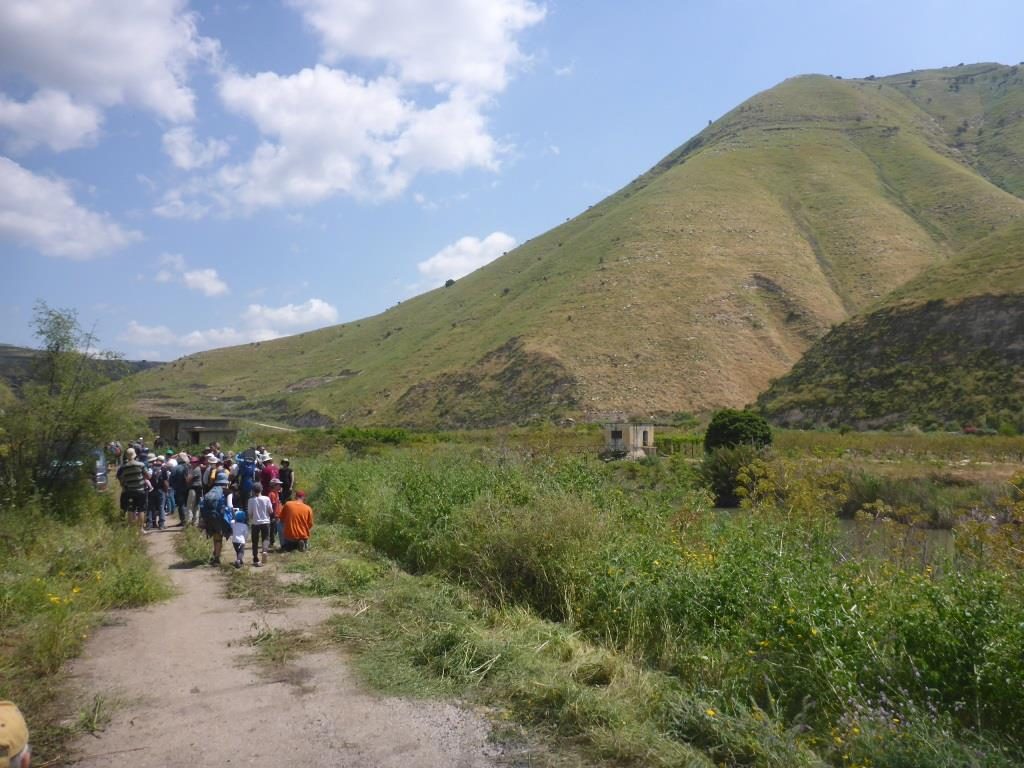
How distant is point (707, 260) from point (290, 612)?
221 feet

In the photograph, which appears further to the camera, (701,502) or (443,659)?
(701,502)

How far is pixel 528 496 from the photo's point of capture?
10.1 metres

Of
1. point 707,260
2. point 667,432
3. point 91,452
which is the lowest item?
point 667,432

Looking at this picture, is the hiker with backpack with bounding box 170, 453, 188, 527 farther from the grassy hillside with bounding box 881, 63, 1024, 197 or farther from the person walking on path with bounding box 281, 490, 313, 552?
the grassy hillside with bounding box 881, 63, 1024, 197

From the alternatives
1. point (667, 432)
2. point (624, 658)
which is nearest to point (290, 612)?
point (624, 658)

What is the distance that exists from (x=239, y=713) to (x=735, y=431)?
96.7ft

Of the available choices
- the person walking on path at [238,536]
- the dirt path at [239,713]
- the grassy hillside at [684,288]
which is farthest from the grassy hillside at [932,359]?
the dirt path at [239,713]

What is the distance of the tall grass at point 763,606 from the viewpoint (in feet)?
14.7

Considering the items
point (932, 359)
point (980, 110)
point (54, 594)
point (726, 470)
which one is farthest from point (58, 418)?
point (980, 110)

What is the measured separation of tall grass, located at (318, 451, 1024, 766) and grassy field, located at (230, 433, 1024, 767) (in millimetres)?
19

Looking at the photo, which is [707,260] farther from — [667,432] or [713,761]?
[713,761]

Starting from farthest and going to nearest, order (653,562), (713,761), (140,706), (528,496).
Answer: (528,496)
(653,562)
(140,706)
(713,761)

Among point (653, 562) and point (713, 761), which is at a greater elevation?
point (653, 562)

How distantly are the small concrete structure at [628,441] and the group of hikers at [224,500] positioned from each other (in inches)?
812
